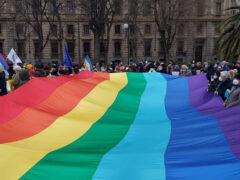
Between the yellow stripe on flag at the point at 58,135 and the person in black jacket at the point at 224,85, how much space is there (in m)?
2.94

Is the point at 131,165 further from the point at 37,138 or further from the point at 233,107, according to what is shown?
the point at 233,107

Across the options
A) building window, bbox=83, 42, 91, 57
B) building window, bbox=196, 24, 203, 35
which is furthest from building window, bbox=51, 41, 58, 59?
building window, bbox=196, 24, 203, 35

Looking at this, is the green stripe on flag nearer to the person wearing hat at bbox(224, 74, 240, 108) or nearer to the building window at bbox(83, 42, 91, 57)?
the person wearing hat at bbox(224, 74, 240, 108)

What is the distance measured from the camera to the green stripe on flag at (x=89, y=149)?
11.8ft

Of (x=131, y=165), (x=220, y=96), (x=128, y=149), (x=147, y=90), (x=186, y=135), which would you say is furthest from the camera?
(x=147, y=90)

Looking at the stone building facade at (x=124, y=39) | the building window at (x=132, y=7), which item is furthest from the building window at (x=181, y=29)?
the building window at (x=132, y=7)

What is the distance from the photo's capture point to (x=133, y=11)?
32.3 m

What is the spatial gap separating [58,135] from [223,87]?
4436mm

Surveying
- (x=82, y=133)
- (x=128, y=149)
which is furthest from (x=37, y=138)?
(x=128, y=149)

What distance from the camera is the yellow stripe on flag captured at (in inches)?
146

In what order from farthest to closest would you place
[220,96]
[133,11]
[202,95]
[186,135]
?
1. [133,11]
2. [202,95]
3. [220,96]
4. [186,135]

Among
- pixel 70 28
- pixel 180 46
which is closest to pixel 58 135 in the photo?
pixel 70 28

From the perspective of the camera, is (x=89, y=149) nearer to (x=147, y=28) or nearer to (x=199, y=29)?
(x=147, y=28)

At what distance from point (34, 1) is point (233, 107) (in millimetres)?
25359
